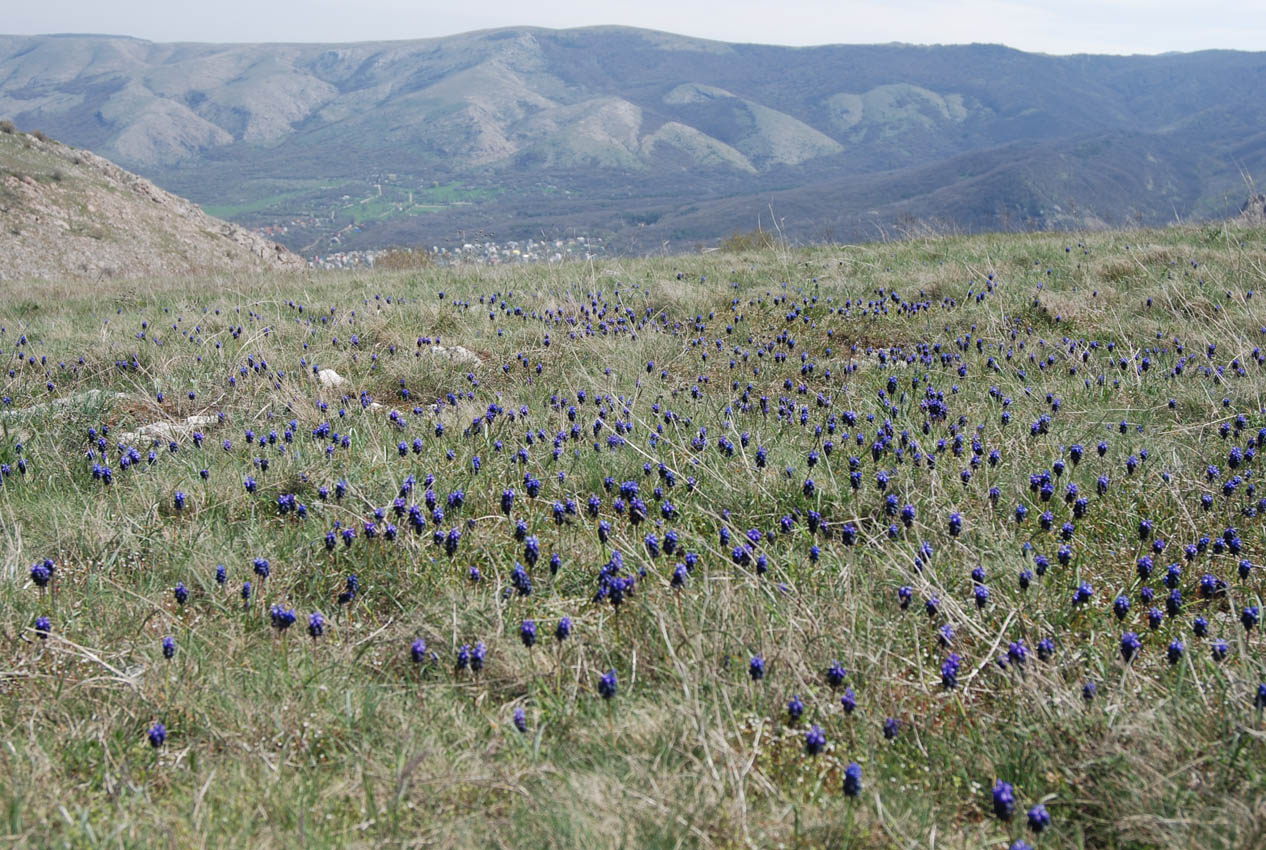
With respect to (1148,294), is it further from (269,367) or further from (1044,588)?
(269,367)

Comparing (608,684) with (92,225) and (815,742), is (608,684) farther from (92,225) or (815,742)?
(92,225)

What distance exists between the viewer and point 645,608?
2680 millimetres

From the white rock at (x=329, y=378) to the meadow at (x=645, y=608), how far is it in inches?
1.7

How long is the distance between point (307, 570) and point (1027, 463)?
3.25 meters

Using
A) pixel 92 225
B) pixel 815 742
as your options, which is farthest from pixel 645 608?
pixel 92 225

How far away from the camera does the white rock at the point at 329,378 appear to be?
5703mm

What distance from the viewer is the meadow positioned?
6.47 ft

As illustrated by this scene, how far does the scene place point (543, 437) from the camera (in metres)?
4.31

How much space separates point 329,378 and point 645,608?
399cm

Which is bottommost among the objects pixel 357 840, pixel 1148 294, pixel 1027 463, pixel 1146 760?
pixel 357 840

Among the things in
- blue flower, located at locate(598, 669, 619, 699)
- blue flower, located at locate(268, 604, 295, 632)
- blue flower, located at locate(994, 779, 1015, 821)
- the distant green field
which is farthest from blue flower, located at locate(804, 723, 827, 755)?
the distant green field

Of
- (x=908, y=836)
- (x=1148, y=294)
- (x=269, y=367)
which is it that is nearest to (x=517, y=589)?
(x=908, y=836)

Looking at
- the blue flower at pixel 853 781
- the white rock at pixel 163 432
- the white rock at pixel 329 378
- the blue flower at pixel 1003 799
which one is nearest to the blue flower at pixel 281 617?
the blue flower at pixel 853 781

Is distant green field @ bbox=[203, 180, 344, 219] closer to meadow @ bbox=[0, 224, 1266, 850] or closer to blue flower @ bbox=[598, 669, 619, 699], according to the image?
meadow @ bbox=[0, 224, 1266, 850]
